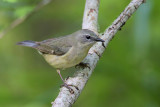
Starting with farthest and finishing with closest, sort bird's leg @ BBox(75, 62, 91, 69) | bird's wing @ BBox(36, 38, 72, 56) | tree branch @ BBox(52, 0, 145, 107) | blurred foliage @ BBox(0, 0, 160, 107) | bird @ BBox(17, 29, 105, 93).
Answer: bird's wing @ BBox(36, 38, 72, 56)
blurred foliage @ BBox(0, 0, 160, 107)
bird @ BBox(17, 29, 105, 93)
bird's leg @ BBox(75, 62, 91, 69)
tree branch @ BBox(52, 0, 145, 107)

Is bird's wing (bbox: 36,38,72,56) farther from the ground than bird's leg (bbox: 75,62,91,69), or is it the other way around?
bird's wing (bbox: 36,38,72,56)

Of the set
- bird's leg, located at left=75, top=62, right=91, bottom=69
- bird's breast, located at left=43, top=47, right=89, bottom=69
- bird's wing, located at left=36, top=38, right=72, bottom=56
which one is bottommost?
bird's leg, located at left=75, top=62, right=91, bottom=69

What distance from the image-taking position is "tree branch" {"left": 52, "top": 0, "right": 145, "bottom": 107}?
312 centimetres

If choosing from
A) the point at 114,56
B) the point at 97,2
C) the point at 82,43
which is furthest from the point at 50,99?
the point at 97,2

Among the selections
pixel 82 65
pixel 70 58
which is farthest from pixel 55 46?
pixel 82 65

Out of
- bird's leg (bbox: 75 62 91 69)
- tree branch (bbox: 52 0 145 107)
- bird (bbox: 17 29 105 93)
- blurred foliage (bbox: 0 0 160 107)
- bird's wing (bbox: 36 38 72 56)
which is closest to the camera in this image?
tree branch (bbox: 52 0 145 107)

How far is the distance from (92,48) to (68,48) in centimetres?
51

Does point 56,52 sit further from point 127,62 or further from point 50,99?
point 127,62

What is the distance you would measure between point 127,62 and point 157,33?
32.1 inches

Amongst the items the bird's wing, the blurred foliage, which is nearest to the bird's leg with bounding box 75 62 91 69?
the bird's wing

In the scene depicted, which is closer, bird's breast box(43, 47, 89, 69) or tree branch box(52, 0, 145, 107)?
tree branch box(52, 0, 145, 107)

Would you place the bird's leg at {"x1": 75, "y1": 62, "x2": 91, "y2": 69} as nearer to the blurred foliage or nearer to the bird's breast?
the bird's breast

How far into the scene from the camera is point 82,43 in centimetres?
459

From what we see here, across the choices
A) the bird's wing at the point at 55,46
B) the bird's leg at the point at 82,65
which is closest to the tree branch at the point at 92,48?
the bird's leg at the point at 82,65
